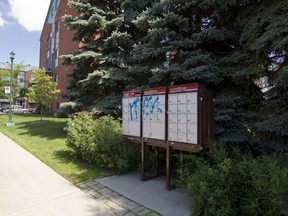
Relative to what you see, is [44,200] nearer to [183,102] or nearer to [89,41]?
[183,102]

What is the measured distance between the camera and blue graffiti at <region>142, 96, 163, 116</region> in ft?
16.6

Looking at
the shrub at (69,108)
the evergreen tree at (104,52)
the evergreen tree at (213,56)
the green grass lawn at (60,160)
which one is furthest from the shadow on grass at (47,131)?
the evergreen tree at (213,56)

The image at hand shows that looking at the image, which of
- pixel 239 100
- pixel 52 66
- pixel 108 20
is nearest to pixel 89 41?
pixel 108 20

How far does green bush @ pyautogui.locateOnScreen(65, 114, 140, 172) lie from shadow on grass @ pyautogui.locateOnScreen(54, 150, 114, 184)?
0.14 meters

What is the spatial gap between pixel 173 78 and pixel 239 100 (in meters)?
1.72

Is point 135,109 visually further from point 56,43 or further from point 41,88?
point 56,43

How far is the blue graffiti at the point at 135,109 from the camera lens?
555 centimetres

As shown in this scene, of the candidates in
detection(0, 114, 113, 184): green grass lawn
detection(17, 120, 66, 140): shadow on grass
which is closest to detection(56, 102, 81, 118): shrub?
detection(0, 114, 113, 184): green grass lawn

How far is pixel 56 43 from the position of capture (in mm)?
31594

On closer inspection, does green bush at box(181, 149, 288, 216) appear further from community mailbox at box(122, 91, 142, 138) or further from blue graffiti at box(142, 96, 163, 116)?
community mailbox at box(122, 91, 142, 138)

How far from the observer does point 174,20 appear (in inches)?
251

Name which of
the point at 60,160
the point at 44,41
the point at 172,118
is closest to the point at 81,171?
the point at 60,160

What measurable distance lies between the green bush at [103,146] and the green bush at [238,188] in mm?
2490

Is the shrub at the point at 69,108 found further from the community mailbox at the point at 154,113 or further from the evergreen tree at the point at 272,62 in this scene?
the evergreen tree at the point at 272,62
